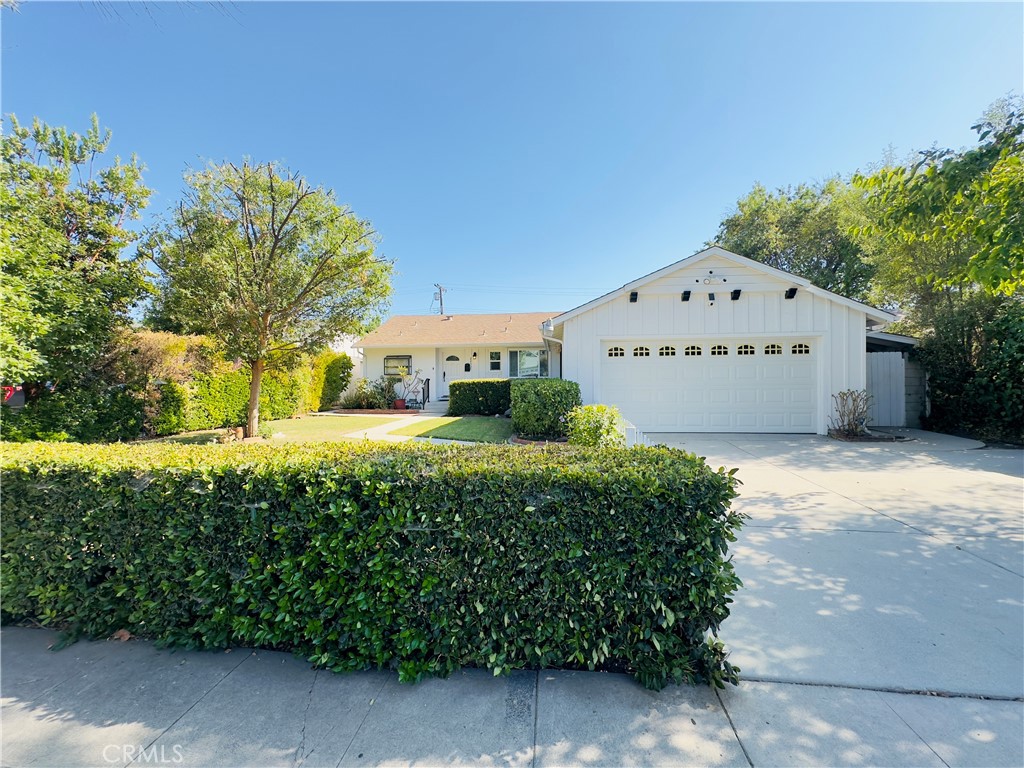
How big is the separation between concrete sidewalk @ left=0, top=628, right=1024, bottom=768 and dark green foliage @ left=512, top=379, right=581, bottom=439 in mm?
6348

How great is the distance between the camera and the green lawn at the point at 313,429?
9086mm

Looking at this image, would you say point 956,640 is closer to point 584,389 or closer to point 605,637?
point 605,637

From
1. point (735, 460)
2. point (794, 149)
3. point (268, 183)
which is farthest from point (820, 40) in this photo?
point (268, 183)

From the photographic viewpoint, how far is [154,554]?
90.6 inches

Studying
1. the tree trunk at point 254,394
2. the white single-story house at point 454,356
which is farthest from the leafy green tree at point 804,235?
the tree trunk at point 254,394

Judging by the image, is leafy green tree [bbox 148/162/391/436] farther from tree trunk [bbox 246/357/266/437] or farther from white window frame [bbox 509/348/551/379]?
white window frame [bbox 509/348/551/379]

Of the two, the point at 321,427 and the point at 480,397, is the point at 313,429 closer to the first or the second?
the point at 321,427

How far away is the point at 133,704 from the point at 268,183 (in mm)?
8980

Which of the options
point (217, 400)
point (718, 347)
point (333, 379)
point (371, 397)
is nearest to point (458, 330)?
point (371, 397)

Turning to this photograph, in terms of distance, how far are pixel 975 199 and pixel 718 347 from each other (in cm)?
585

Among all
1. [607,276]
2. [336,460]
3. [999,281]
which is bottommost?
[336,460]

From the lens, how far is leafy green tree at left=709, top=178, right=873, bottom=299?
16.4 metres

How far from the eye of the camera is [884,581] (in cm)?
304

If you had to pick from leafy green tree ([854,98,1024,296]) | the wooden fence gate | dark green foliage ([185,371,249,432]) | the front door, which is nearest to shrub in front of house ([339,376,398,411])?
the front door
